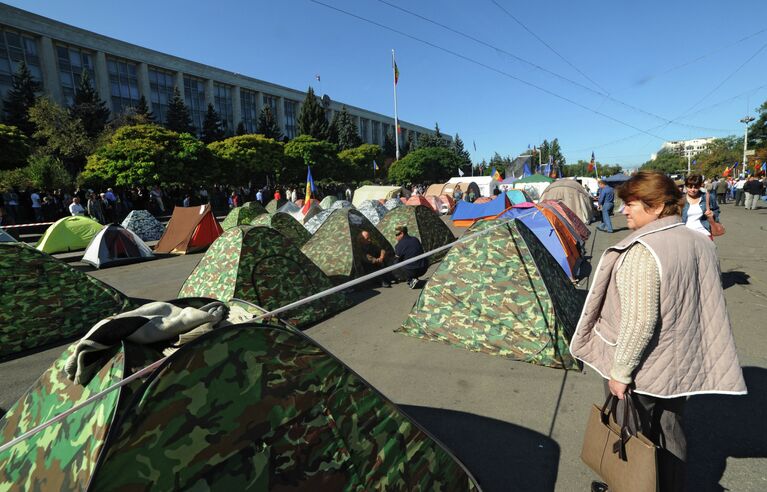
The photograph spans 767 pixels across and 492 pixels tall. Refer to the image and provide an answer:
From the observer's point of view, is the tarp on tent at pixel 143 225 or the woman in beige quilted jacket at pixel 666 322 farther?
the tarp on tent at pixel 143 225

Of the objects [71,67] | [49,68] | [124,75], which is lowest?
[49,68]

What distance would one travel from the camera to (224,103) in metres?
62.2

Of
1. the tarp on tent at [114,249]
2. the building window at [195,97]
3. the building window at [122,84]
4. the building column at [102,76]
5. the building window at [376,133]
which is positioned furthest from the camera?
the building window at [376,133]

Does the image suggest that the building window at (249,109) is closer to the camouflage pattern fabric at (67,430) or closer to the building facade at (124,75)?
the building facade at (124,75)

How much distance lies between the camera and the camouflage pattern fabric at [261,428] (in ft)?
5.38

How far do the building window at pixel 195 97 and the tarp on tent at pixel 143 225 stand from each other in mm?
47170

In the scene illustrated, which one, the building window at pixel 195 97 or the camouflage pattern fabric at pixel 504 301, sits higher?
the building window at pixel 195 97

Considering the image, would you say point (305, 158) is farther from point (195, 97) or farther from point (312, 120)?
point (195, 97)

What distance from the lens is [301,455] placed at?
195cm

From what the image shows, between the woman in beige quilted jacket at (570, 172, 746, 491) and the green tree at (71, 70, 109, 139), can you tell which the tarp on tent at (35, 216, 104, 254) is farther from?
the green tree at (71, 70, 109, 139)

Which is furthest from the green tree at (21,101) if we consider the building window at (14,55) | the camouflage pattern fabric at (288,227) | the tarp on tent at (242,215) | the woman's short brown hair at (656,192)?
the woman's short brown hair at (656,192)

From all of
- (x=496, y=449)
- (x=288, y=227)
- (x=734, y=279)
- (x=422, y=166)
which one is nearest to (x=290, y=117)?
(x=422, y=166)

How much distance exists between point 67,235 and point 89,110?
1239 inches

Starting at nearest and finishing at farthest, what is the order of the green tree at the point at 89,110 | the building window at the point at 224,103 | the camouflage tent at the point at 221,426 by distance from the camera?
the camouflage tent at the point at 221,426, the green tree at the point at 89,110, the building window at the point at 224,103
